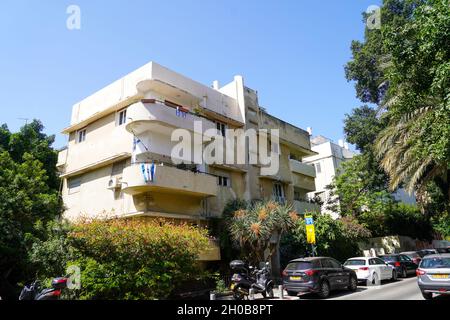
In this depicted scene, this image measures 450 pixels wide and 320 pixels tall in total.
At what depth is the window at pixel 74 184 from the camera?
2295 cm

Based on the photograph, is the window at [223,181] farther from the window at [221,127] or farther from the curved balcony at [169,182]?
the window at [221,127]

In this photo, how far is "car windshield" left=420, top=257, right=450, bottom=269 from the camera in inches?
455

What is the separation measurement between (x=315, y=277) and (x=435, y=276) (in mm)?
4237

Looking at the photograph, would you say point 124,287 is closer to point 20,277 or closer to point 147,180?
point 147,180

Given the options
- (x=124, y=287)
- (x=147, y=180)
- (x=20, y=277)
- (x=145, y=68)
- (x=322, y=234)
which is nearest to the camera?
(x=124, y=287)

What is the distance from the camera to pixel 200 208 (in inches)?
826

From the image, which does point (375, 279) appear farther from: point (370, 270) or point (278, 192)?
point (278, 192)

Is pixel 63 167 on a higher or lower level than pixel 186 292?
higher

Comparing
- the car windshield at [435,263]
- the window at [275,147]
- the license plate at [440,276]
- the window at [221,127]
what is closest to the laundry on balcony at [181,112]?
the window at [221,127]

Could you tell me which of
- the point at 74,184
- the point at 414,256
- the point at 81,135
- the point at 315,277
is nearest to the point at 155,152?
the point at 74,184

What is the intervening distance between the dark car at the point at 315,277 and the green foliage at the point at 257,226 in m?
3.56

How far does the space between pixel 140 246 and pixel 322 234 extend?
13.4m

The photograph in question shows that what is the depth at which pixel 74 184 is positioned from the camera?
76.4ft
